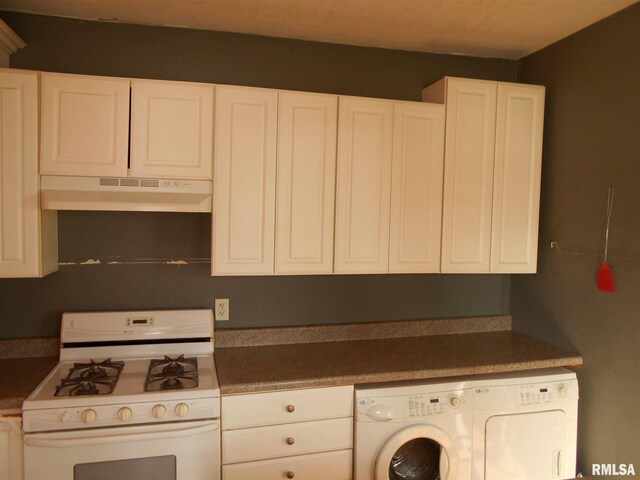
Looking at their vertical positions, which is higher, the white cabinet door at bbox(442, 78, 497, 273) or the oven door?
the white cabinet door at bbox(442, 78, 497, 273)

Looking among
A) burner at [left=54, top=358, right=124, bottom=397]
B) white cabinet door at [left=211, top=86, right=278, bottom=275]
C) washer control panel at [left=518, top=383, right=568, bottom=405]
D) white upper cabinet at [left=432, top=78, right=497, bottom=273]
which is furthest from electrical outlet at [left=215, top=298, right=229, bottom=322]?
washer control panel at [left=518, top=383, right=568, bottom=405]

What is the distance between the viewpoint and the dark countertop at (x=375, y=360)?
6.52ft

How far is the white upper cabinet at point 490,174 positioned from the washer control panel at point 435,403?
65 centimetres

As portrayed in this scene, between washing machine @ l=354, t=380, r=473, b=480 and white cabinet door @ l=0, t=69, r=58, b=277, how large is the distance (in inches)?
61.5

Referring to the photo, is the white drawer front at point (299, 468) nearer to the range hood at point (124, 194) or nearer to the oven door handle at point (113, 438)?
the oven door handle at point (113, 438)

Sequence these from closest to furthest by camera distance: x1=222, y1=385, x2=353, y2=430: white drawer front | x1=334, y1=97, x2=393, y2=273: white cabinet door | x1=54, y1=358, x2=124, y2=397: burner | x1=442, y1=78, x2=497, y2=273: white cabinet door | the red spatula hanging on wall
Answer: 1. x1=54, y1=358, x2=124, y2=397: burner
2. x1=222, y1=385, x2=353, y2=430: white drawer front
3. the red spatula hanging on wall
4. x1=334, y1=97, x2=393, y2=273: white cabinet door
5. x1=442, y1=78, x2=497, y2=273: white cabinet door

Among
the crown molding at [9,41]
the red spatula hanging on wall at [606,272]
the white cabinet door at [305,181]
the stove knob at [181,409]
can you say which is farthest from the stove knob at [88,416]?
the red spatula hanging on wall at [606,272]

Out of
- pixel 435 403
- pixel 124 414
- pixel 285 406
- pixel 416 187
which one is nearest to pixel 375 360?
pixel 435 403

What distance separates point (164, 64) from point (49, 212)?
910mm

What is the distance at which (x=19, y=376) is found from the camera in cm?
193

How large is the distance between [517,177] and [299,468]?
1.84m

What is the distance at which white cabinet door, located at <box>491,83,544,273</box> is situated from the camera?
245 centimetres

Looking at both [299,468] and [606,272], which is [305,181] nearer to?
[299,468]

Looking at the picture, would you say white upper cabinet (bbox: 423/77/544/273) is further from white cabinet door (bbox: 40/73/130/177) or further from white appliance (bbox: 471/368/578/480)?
white cabinet door (bbox: 40/73/130/177)
